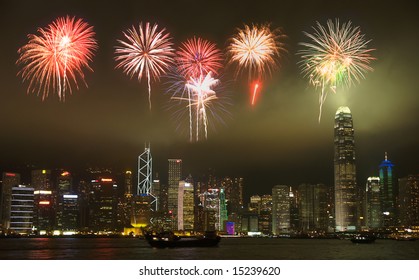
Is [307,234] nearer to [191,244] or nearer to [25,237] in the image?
[25,237]

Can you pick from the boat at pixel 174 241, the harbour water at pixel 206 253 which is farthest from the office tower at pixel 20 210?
the boat at pixel 174 241

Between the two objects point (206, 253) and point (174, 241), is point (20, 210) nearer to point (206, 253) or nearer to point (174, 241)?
point (174, 241)

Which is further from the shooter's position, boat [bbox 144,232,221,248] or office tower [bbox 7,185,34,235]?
office tower [bbox 7,185,34,235]

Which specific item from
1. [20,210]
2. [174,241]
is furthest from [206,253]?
[20,210]

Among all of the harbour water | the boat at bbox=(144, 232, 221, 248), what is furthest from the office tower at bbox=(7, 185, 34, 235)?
the boat at bbox=(144, 232, 221, 248)

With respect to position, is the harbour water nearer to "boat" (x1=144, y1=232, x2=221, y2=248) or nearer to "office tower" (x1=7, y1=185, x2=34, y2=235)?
"boat" (x1=144, y1=232, x2=221, y2=248)

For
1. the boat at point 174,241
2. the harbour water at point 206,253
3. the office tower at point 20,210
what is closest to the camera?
the harbour water at point 206,253

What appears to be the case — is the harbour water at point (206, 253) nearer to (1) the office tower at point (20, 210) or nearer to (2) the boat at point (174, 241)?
(2) the boat at point (174, 241)

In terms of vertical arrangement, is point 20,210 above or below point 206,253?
above

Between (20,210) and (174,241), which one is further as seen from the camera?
(20,210)
